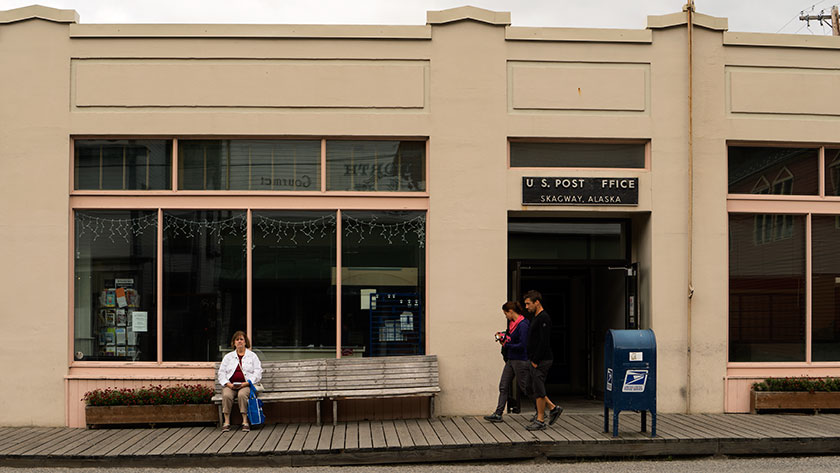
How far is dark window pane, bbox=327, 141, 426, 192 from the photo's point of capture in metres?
11.1

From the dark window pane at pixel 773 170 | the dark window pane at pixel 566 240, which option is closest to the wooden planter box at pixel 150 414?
the dark window pane at pixel 566 240

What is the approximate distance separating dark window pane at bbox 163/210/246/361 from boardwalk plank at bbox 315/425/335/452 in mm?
1847

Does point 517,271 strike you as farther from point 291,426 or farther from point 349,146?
point 291,426

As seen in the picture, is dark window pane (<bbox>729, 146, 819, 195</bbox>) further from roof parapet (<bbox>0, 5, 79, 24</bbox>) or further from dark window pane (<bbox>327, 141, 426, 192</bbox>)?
roof parapet (<bbox>0, 5, 79, 24</bbox>)

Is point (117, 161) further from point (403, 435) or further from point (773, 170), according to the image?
point (773, 170)

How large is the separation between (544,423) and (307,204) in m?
4.17

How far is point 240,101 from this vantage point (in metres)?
10.9

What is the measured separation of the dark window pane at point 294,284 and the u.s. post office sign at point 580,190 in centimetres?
272

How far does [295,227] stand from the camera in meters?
11.0

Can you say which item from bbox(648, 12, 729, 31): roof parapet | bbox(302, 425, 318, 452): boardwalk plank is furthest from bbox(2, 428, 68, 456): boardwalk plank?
bbox(648, 12, 729, 31): roof parapet

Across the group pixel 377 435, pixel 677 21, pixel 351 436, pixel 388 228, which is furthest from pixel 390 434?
pixel 677 21

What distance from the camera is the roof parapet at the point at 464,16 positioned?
11023 millimetres

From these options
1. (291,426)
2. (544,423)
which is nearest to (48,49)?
(291,426)

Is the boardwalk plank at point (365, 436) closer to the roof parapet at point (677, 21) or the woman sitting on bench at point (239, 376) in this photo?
the woman sitting on bench at point (239, 376)
